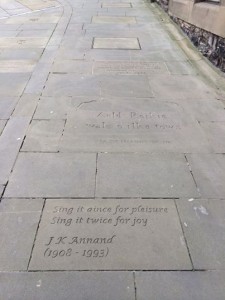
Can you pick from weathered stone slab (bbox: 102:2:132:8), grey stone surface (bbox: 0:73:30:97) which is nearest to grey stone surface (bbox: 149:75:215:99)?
grey stone surface (bbox: 0:73:30:97)

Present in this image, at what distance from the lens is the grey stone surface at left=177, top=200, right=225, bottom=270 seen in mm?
2602

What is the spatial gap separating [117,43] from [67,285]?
654 cm

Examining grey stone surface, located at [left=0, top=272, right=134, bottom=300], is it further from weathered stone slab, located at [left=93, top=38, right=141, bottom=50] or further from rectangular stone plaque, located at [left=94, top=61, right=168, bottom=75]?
weathered stone slab, located at [left=93, top=38, right=141, bottom=50]

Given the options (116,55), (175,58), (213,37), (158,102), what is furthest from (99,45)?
(158,102)

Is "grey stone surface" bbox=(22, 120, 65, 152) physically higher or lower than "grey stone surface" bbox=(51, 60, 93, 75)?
lower

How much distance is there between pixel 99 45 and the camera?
7773 millimetres

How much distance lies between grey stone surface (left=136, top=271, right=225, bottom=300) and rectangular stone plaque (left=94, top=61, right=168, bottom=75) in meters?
4.38

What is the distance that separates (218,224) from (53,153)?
6.32ft

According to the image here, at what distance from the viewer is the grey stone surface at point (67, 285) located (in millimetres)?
2324

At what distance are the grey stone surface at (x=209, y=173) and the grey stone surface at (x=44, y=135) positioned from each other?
1589 mm

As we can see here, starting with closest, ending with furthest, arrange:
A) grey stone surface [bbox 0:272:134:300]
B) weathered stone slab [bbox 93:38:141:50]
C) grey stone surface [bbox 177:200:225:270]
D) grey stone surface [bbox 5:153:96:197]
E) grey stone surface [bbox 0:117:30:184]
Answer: grey stone surface [bbox 0:272:134:300] < grey stone surface [bbox 177:200:225:270] < grey stone surface [bbox 5:153:96:197] < grey stone surface [bbox 0:117:30:184] < weathered stone slab [bbox 93:38:141:50]

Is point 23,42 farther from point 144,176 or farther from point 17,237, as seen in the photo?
point 17,237

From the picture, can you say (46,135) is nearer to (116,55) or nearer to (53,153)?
(53,153)

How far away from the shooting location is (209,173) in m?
3.58
